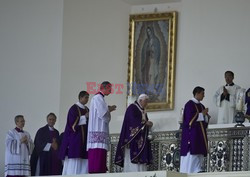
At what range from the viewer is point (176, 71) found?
79.3 ft

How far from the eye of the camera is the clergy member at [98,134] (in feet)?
65.1

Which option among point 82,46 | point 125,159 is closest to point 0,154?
point 82,46

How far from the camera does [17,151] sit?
21797 mm

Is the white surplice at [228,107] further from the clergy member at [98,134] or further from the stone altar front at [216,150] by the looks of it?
the clergy member at [98,134]

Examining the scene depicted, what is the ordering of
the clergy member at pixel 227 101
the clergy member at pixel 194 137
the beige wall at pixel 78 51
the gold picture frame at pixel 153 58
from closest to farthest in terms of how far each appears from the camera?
the clergy member at pixel 194 137 < the clergy member at pixel 227 101 < the beige wall at pixel 78 51 < the gold picture frame at pixel 153 58

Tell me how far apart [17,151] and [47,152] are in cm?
59

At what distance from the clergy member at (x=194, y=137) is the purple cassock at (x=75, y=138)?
1.70m

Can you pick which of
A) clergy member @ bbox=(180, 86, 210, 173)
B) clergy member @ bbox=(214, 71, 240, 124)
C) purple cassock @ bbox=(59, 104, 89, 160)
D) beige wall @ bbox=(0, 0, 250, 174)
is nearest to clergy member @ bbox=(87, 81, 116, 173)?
purple cassock @ bbox=(59, 104, 89, 160)

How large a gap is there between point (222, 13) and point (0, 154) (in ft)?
17.3

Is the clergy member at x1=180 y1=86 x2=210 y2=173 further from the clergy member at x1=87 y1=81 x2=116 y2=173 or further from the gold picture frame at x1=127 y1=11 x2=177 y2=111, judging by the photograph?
the gold picture frame at x1=127 y1=11 x2=177 y2=111

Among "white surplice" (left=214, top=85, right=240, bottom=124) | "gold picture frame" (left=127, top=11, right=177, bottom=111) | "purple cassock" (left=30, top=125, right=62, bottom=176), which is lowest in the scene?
"purple cassock" (left=30, top=125, right=62, bottom=176)

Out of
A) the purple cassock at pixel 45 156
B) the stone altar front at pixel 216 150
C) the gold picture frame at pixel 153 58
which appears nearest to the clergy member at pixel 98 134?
the stone altar front at pixel 216 150

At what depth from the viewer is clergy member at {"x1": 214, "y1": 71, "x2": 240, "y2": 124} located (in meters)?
22.2

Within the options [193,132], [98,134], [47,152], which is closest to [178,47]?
[47,152]
